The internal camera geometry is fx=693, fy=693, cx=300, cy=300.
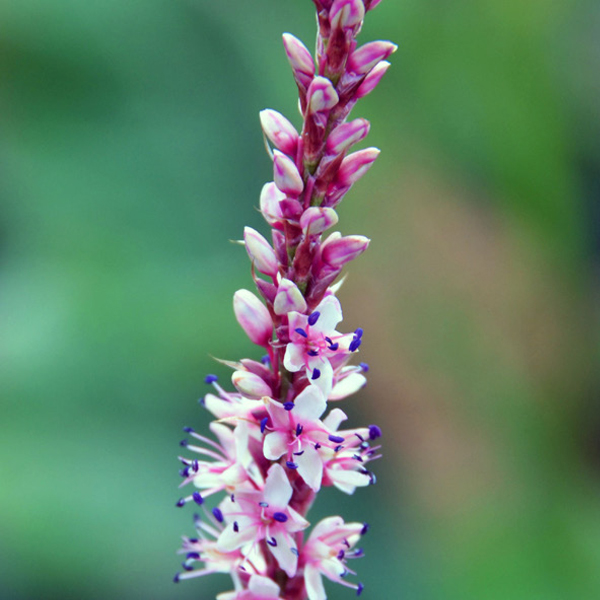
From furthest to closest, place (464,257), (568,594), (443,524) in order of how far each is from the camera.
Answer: (464,257), (443,524), (568,594)

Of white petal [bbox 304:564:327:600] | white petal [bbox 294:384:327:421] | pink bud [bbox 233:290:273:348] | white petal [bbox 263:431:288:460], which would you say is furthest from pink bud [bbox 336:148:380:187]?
white petal [bbox 304:564:327:600]

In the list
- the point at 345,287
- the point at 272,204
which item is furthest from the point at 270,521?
the point at 345,287

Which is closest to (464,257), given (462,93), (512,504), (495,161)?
(495,161)

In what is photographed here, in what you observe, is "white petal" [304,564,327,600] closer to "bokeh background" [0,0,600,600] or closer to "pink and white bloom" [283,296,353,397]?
"pink and white bloom" [283,296,353,397]

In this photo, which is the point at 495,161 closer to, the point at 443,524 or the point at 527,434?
the point at 527,434

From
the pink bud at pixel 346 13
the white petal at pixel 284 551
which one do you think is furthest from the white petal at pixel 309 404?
the pink bud at pixel 346 13

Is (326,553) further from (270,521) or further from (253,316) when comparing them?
(253,316)
